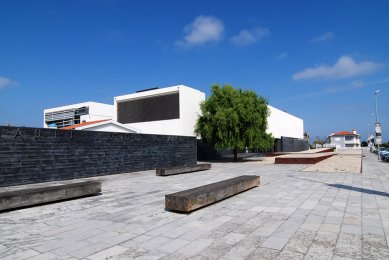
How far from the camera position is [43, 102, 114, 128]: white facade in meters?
Answer: 45.7

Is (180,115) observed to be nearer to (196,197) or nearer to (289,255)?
(196,197)

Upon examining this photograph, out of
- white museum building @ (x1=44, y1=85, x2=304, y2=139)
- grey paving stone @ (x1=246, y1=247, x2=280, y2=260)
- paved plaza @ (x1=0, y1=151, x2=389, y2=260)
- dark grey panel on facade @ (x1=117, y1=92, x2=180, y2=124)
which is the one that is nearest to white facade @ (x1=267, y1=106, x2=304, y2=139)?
white museum building @ (x1=44, y1=85, x2=304, y2=139)

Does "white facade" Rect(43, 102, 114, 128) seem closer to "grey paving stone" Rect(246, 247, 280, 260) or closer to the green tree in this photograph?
the green tree

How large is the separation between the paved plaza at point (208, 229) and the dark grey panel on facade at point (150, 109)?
76.7 ft

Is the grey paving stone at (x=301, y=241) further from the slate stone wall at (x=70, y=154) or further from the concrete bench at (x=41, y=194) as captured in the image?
the slate stone wall at (x=70, y=154)

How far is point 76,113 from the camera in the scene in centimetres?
4844

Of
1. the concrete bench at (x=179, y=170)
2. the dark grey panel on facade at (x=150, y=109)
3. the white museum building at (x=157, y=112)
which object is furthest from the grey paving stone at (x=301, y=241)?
the dark grey panel on facade at (x=150, y=109)

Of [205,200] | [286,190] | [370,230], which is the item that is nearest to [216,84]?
[286,190]

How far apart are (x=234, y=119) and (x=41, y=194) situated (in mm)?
19141

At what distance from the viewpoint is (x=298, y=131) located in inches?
2881

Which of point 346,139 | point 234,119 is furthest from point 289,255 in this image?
point 346,139

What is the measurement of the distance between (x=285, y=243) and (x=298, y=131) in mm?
73068

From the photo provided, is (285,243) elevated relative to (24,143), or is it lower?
lower

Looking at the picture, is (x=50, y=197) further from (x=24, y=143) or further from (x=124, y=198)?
(x=24, y=143)
